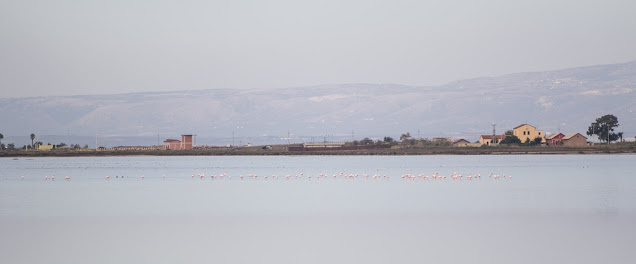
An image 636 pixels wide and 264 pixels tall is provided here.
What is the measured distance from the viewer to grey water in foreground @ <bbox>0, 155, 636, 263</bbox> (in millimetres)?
19281

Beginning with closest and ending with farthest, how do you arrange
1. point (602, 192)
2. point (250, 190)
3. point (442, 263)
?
point (442, 263), point (602, 192), point (250, 190)

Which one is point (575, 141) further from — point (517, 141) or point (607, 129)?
point (607, 129)

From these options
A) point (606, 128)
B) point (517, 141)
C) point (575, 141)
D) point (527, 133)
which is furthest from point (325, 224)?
point (606, 128)

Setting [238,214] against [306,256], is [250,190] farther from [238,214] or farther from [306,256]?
[306,256]

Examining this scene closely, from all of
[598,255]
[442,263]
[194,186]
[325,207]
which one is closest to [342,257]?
[442,263]

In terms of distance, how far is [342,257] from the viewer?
1881cm

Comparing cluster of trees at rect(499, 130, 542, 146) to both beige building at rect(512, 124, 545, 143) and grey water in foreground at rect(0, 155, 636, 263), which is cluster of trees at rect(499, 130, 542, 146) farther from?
grey water in foreground at rect(0, 155, 636, 263)

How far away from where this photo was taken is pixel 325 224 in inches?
986

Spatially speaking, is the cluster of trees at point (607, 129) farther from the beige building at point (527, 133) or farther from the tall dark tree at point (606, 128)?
the beige building at point (527, 133)

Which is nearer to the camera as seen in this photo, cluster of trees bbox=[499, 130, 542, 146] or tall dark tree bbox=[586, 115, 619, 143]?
cluster of trees bbox=[499, 130, 542, 146]

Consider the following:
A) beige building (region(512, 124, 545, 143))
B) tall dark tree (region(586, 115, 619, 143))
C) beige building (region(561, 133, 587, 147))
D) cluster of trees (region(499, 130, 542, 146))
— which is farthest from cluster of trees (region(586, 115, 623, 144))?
cluster of trees (region(499, 130, 542, 146))

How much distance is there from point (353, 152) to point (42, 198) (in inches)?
3683

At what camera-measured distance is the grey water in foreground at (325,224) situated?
19281mm

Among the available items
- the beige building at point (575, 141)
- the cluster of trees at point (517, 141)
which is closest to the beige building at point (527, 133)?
the cluster of trees at point (517, 141)
